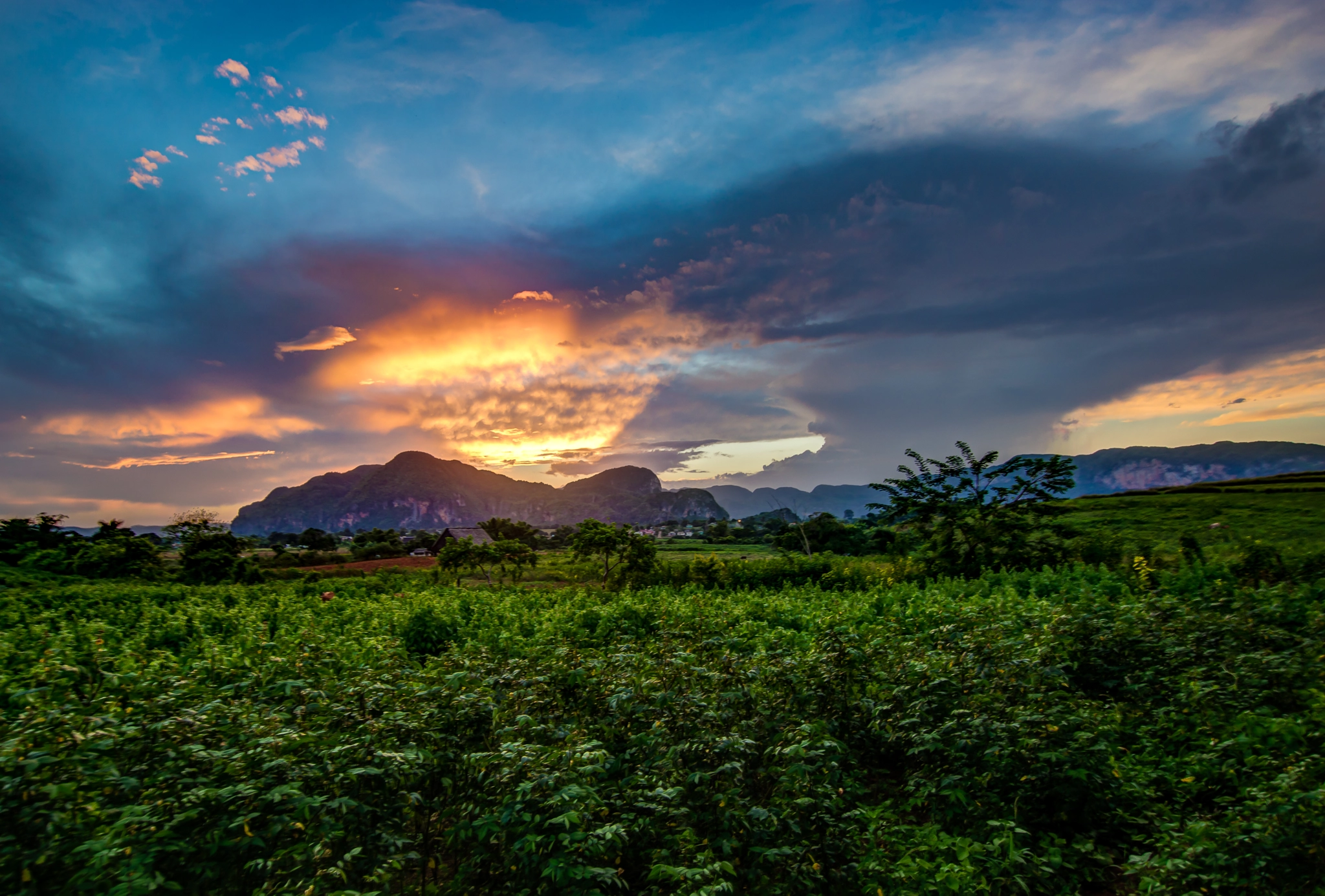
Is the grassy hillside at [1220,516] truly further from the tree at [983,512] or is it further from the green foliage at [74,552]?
the green foliage at [74,552]

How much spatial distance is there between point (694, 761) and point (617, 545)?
14975mm

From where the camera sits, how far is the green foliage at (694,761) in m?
3.01

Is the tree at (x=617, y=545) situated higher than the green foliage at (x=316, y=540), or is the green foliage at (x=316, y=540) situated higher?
the tree at (x=617, y=545)

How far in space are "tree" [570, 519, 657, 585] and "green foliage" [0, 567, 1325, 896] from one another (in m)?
11.5

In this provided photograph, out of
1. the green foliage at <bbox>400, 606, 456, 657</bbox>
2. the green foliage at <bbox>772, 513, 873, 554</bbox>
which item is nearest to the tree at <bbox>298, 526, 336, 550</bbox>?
the green foliage at <bbox>772, 513, 873, 554</bbox>

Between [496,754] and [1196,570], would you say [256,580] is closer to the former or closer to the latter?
[496,754]

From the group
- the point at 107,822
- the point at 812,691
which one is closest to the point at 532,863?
the point at 107,822

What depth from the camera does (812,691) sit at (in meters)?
5.29

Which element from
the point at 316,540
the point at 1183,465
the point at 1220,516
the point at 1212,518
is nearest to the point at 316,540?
the point at 316,540

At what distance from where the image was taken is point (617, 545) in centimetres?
1902

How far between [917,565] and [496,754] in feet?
52.0

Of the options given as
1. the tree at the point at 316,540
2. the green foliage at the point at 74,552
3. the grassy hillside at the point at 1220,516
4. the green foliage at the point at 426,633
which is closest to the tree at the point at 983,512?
the grassy hillside at the point at 1220,516

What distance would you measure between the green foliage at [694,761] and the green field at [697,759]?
0.09ft

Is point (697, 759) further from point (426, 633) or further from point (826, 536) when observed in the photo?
point (826, 536)
